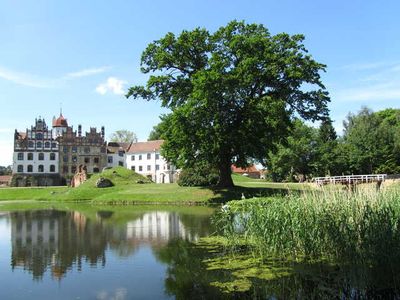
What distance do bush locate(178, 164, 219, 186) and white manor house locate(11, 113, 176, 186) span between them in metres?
45.3

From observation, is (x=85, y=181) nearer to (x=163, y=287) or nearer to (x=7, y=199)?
(x=7, y=199)

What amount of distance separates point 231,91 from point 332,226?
29.3 metres

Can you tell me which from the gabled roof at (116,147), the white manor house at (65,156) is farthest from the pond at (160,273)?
the gabled roof at (116,147)

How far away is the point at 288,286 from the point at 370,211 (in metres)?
3.09

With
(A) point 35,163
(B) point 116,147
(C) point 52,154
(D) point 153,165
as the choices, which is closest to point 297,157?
(D) point 153,165

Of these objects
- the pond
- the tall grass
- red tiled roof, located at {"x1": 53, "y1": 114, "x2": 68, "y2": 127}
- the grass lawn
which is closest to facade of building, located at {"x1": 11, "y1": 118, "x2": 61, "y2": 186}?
red tiled roof, located at {"x1": 53, "y1": 114, "x2": 68, "y2": 127}

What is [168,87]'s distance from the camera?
A: 44.9 m

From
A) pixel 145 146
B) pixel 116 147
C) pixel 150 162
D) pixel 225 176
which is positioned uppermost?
pixel 116 147

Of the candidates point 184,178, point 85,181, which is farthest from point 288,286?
point 85,181

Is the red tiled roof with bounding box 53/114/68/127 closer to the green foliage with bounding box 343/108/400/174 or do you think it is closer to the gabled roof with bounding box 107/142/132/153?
the gabled roof with bounding box 107/142/132/153

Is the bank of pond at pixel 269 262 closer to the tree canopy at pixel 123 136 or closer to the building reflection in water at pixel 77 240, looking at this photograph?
the building reflection in water at pixel 77 240

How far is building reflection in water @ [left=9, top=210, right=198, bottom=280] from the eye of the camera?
15.7 m

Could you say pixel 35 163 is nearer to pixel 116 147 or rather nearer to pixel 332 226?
pixel 116 147

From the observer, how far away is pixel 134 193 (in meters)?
50.6
